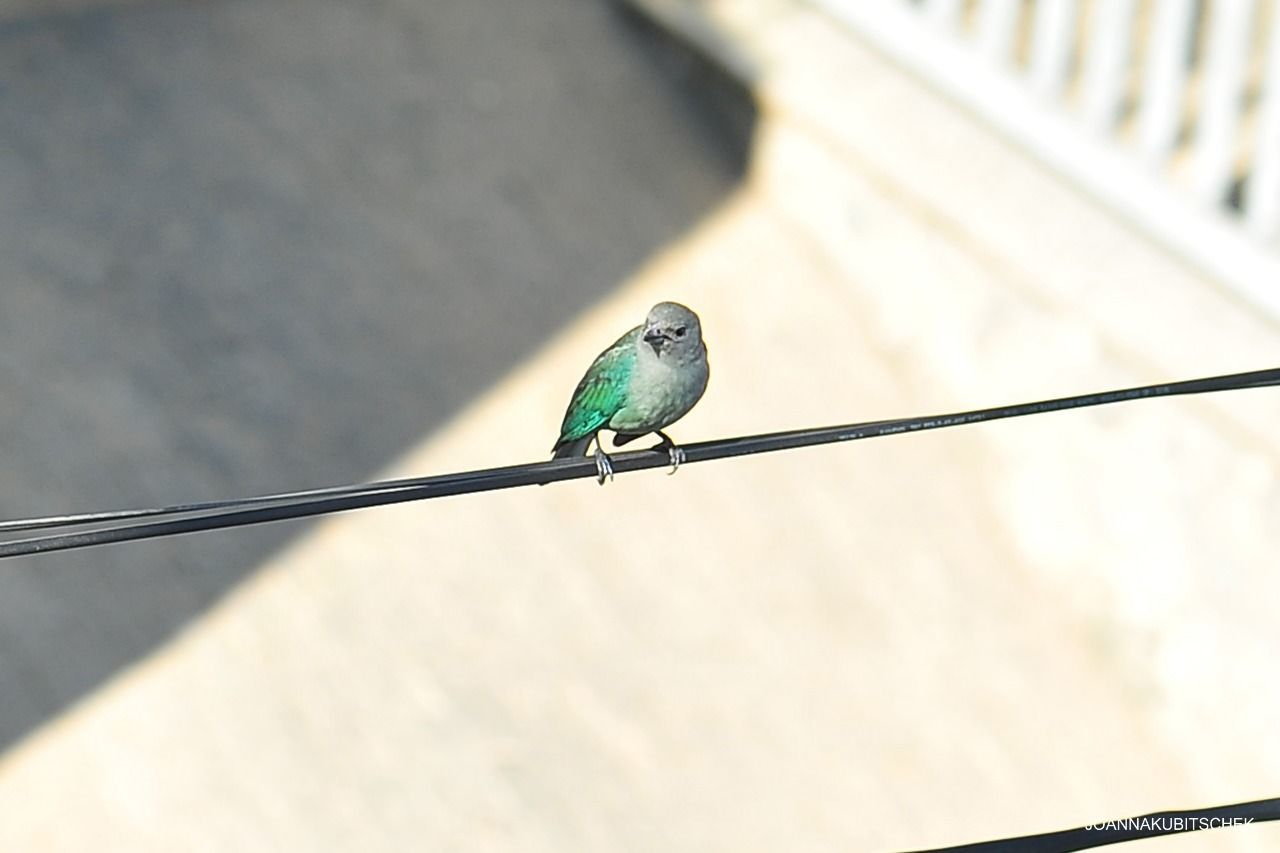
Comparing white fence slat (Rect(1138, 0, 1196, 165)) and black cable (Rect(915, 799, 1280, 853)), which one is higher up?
white fence slat (Rect(1138, 0, 1196, 165))

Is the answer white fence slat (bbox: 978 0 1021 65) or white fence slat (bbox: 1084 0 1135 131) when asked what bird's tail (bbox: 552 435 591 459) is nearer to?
white fence slat (bbox: 1084 0 1135 131)

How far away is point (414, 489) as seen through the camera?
3.82 meters

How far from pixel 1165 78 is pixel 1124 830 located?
21.9ft

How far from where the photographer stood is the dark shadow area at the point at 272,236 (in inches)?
342

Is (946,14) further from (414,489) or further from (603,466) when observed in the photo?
(414,489)

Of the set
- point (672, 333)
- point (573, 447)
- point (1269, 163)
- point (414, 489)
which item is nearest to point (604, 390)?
point (672, 333)

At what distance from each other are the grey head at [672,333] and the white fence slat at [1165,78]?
5.32 meters

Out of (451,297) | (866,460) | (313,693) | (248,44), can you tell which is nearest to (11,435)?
(313,693)

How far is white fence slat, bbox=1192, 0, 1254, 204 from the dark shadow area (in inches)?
147

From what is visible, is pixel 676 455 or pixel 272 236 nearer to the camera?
pixel 676 455

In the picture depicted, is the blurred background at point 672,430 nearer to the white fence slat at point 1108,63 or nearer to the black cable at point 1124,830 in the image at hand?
the white fence slat at point 1108,63

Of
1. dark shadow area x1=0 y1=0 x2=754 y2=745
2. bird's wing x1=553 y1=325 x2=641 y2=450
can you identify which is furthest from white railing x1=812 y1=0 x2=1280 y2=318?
bird's wing x1=553 y1=325 x2=641 y2=450

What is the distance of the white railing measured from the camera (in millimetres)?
9273

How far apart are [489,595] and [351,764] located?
141 centimetres
